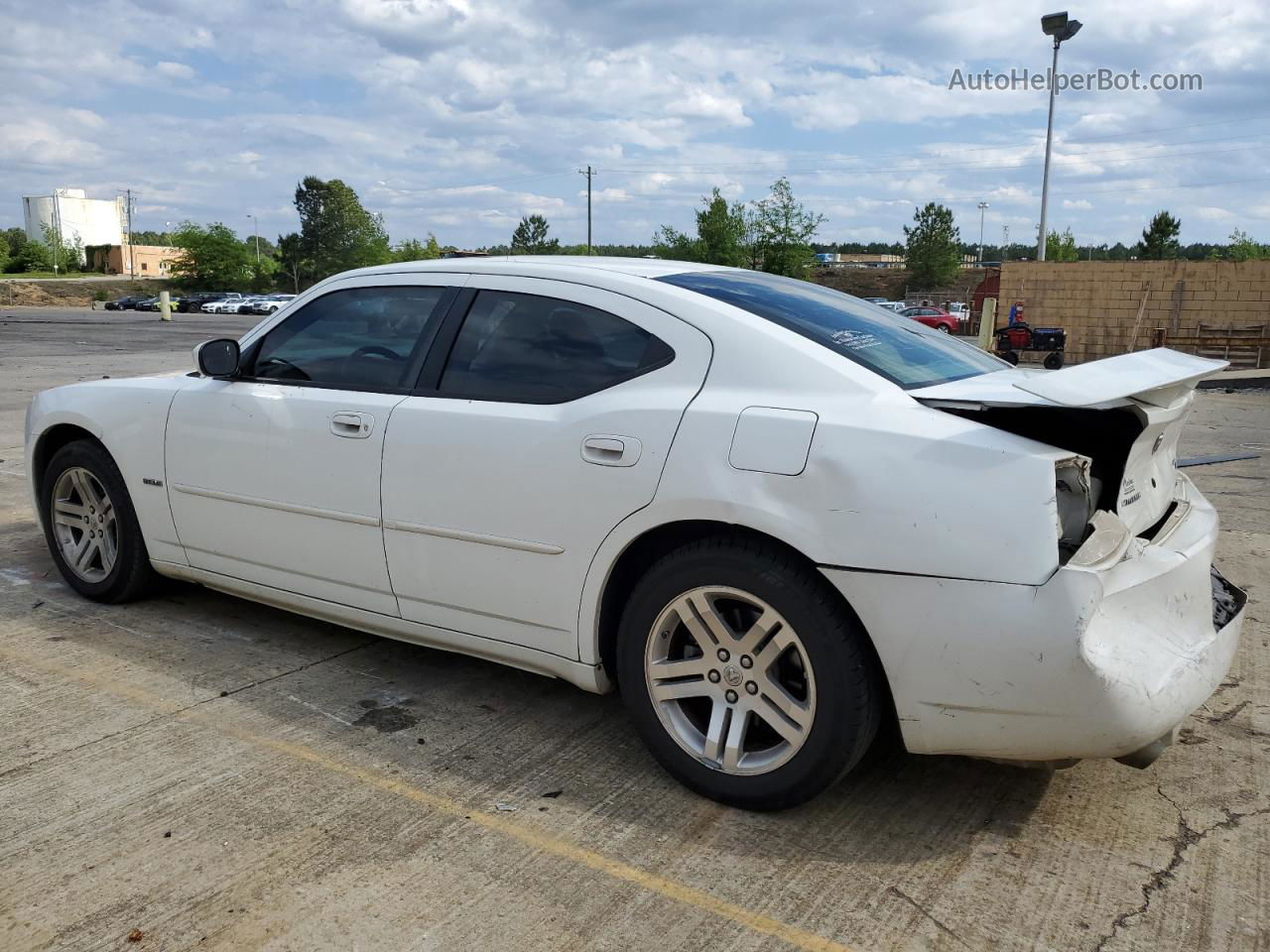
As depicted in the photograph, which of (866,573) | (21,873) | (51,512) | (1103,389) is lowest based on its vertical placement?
(21,873)

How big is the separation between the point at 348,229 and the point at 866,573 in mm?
116998

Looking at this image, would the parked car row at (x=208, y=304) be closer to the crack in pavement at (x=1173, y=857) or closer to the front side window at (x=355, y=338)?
the front side window at (x=355, y=338)

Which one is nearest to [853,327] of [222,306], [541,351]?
[541,351]

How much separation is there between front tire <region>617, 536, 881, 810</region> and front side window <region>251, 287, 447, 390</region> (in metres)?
1.27

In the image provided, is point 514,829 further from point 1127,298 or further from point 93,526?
point 1127,298

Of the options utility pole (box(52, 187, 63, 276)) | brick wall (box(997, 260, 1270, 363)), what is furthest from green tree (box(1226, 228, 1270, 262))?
utility pole (box(52, 187, 63, 276))

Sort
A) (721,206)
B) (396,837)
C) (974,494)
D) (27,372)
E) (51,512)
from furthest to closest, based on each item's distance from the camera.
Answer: (721,206), (27,372), (51,512), (396,837), (974,494)

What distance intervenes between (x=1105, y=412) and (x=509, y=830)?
6.26 ft

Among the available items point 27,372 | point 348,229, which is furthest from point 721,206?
point 348,229

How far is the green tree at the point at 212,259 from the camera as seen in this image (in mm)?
98625

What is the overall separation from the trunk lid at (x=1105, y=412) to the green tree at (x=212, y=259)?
345 ft

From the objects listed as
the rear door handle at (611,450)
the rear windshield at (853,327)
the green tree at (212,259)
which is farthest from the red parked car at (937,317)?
the green tree at (212,259)

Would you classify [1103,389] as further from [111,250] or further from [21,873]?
[111,250]

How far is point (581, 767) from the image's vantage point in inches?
126
